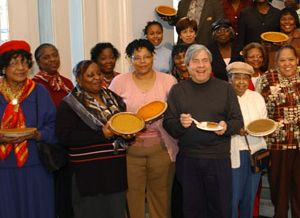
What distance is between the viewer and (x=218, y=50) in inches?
148

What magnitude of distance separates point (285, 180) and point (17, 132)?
1.88m

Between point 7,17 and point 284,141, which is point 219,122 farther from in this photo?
point 7,17

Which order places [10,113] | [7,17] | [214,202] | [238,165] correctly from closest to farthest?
[10,113] < [214,202] < [238,165] < [7,17]

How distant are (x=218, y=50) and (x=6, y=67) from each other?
1815 millimetres

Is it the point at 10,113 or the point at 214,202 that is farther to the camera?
the point at 214,202

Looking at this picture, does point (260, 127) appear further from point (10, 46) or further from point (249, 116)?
point (10, 46)

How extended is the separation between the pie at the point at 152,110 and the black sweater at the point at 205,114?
3.7 inches

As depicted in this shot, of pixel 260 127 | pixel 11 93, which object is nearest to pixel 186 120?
pixel 260 127

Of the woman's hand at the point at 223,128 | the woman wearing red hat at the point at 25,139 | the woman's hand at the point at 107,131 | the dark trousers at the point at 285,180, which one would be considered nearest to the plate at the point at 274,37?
the dark trousers at the point at 285,180

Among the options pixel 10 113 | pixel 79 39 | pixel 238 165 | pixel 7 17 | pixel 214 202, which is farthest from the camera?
pixel 79 39

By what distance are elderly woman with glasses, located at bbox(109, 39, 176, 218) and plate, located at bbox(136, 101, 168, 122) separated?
17 cm

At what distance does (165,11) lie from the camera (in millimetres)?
4652

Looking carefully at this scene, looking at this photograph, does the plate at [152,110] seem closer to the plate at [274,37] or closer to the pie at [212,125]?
the pie at [212,125]

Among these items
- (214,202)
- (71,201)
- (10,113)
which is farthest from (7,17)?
(214,202)
